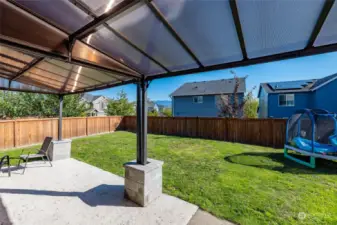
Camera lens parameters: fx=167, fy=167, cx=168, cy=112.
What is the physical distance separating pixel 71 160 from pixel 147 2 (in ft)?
19.2

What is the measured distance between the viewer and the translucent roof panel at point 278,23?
4.86 feet

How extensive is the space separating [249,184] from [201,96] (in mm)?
14824

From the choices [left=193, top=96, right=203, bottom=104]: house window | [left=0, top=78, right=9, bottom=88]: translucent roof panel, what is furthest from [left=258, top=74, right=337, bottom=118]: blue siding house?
[left=0, top=78, right=9, bottom=88]: translucent roof panel

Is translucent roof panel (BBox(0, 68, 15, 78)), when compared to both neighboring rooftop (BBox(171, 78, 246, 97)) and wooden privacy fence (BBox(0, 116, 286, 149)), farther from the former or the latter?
neighboring rooftop (BBox(171, 78, 246, 97))

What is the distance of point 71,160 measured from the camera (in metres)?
5.72

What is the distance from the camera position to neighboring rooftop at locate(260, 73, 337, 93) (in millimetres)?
13641

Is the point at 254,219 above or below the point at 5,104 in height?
below

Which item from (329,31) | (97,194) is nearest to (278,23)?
(329,31)

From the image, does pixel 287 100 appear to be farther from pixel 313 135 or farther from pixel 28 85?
pixel 28 85

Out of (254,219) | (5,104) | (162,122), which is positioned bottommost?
(254,219)

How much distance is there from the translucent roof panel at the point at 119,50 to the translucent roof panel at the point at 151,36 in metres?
0.16

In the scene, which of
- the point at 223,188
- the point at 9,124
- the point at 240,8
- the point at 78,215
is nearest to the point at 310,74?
the point at 223,188

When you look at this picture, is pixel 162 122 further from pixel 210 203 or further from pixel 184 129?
pixel 210 203

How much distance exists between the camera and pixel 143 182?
297 cm
